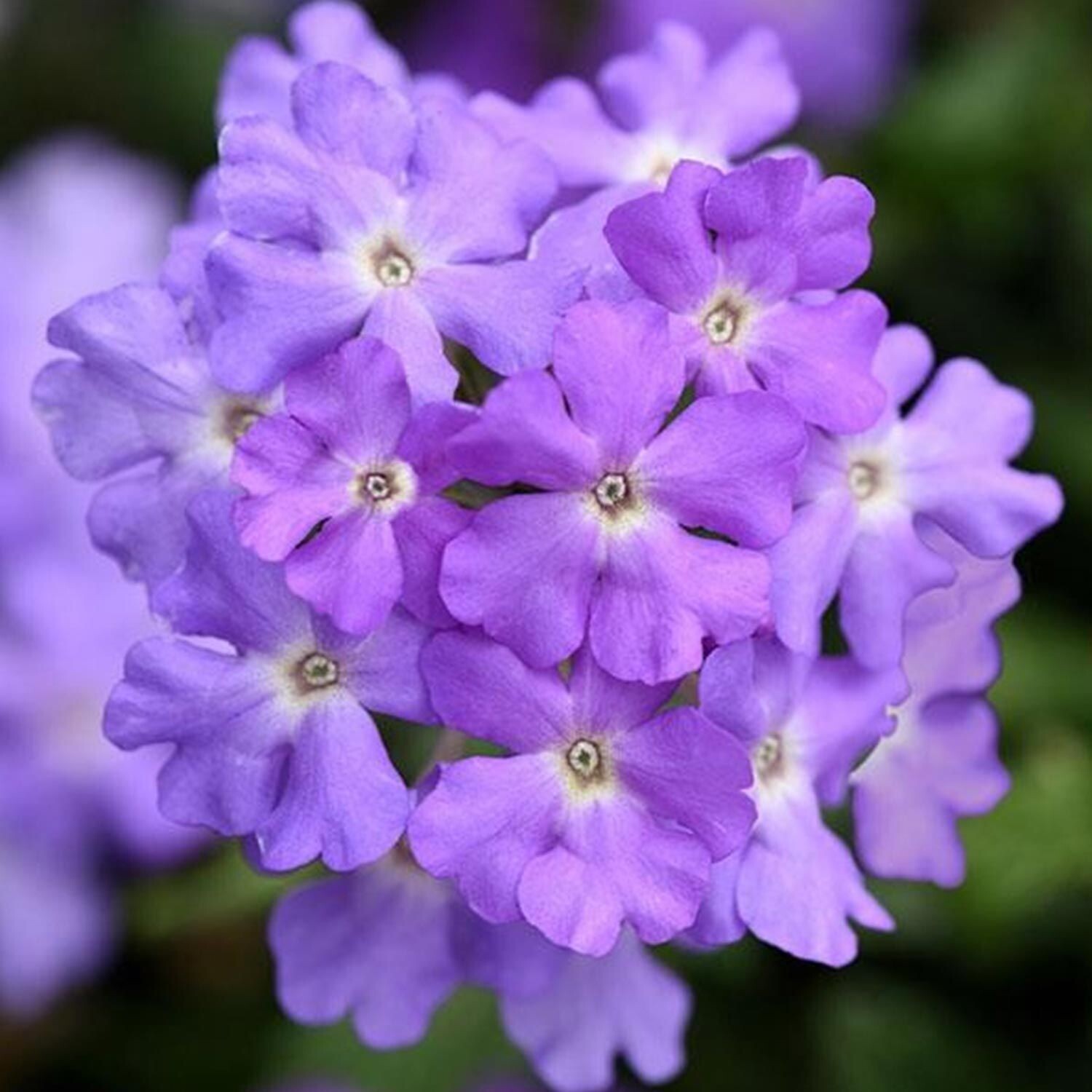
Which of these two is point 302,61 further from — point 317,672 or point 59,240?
point 59,240

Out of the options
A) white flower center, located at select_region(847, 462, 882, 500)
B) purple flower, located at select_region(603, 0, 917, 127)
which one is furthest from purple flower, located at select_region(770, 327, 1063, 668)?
purple flower, located at select_region(603, 0, 917, 127)

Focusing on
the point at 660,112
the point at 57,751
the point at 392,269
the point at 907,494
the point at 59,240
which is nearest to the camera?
the point at 392,269

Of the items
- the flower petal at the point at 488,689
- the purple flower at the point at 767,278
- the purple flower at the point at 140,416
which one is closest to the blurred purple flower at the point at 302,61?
the purple flower at the point at 140,416

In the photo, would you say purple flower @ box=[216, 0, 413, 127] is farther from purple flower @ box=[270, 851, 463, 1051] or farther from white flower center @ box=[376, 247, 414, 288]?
purple flower @ box=[270, 851, 463, 1051]

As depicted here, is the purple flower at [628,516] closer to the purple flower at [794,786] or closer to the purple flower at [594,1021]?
the purple flower at [794,786]

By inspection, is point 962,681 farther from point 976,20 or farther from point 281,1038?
point 976,20

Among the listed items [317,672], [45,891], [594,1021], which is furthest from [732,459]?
[45,891]
